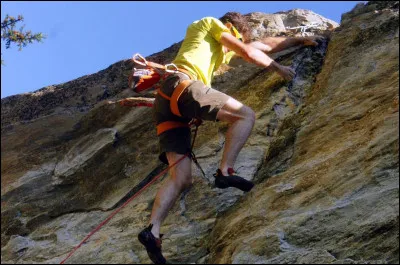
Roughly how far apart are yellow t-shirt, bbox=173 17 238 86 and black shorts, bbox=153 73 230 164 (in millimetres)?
255

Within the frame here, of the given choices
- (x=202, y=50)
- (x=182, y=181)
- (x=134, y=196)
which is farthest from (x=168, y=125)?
(x=134, y=196)

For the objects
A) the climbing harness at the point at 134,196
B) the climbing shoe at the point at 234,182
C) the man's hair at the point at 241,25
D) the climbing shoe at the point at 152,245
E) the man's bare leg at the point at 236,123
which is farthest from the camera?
the man's hair at the point at 241,25

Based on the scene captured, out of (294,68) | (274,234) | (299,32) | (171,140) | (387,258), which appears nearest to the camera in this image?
(387,258)

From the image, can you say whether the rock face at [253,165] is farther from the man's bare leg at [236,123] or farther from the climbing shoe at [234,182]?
the man's bare leg at [236,123]

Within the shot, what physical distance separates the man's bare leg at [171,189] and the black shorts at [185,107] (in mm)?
132

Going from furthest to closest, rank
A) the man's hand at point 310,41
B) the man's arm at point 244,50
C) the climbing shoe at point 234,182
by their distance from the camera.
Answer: the man's hand at point 310,41 → the man's arm at point 244,50 → the climbing shoe at point 234,182

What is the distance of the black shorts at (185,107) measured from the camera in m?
7.07

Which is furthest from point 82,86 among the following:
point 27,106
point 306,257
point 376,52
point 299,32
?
point 306,257

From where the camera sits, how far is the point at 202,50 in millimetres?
7637

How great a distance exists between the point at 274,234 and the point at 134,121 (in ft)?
11.7

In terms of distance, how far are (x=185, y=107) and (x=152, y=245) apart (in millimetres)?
1539

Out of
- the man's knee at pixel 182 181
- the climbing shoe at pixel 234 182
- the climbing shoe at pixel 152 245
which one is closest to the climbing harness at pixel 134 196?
A: the man's knee at pixel 182 181

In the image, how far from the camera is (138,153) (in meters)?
8.94

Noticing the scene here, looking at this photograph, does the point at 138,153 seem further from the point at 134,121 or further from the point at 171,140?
the point at 171,140
